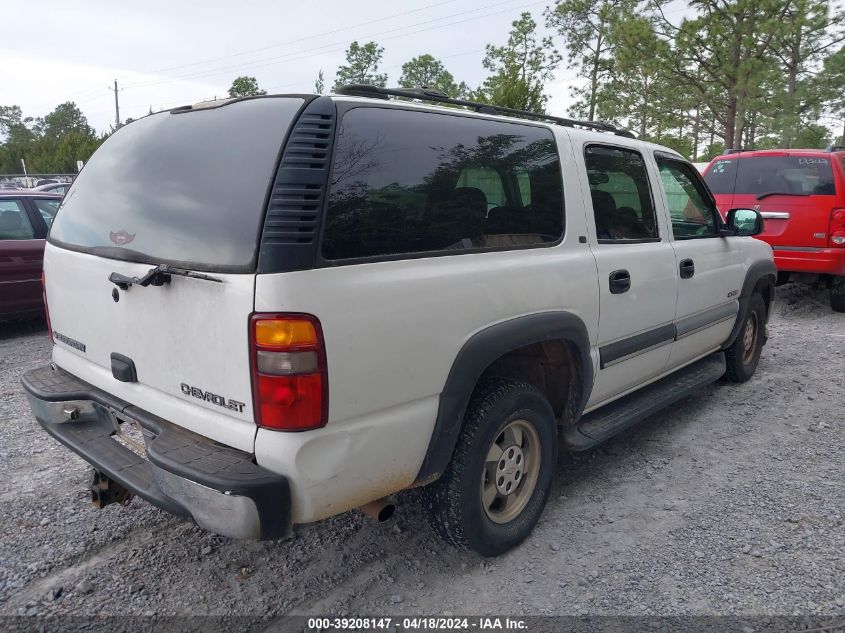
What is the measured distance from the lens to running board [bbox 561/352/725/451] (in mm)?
3082

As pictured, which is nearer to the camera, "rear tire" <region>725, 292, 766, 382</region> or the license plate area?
the license plate area

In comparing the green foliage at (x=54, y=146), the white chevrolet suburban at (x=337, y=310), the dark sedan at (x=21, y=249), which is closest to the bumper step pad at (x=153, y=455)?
the white chevrolet suburban at (x=337, y=310)

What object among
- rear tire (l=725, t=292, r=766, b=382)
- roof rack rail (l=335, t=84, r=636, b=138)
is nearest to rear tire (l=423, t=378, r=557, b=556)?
roof rack rail (l=335, t=84, r=636, b=138)

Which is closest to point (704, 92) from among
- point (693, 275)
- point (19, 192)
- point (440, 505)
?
point (693, 275)

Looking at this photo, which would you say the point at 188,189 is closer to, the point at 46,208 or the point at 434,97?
the point at 434,97

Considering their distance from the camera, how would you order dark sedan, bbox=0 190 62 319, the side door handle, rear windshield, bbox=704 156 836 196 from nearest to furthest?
1. the side door handle
2. dark sedan, bbox=0 190 62 319
3. rear windshield, bbox=704 156 836 196

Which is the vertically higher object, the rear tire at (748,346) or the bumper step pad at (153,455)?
the bumper step pad at (153,455)

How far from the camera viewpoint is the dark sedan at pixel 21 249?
6.37 meters

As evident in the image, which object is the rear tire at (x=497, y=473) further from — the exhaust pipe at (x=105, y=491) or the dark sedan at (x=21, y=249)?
the dark sedan at (x=21, y=249)

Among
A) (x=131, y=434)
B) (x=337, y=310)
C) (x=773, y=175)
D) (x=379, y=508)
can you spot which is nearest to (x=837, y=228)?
(x=773, y=175)

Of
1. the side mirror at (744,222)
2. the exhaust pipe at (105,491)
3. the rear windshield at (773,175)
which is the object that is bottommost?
the exhaust pipe at (105,491)

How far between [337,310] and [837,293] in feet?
25.0

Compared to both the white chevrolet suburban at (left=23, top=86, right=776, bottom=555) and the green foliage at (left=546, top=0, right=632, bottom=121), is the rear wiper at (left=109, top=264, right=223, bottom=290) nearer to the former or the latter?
the white chevrolet suburban at (left=23, top=86, right=776, bottom=555)

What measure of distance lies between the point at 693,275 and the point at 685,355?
1.81 ft
